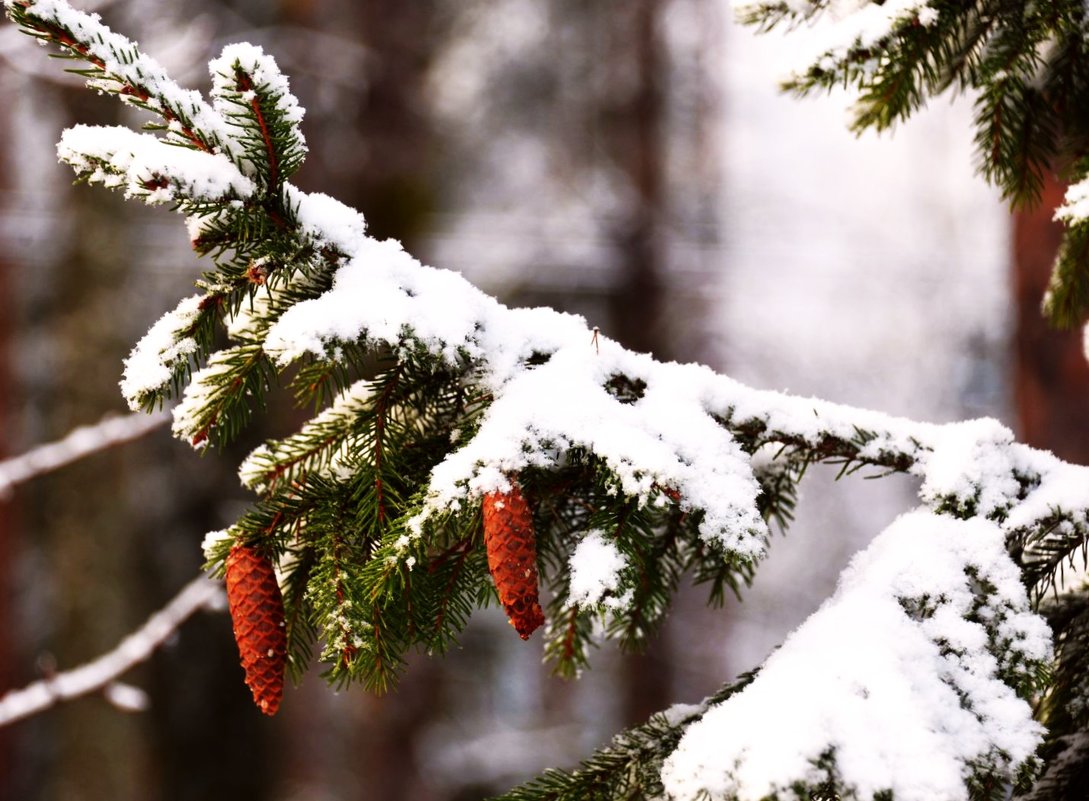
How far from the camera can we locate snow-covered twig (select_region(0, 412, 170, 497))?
2059 millimetres

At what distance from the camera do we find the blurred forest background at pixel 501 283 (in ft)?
19.5

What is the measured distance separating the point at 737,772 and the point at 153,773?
6.37 m

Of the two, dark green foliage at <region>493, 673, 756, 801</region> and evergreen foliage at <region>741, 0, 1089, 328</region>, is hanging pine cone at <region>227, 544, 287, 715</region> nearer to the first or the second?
dark green foliage at <region>493, 673, 756, 801</region>

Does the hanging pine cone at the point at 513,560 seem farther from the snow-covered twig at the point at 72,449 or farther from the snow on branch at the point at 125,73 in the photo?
the snow-covered twig at the point at 72,449

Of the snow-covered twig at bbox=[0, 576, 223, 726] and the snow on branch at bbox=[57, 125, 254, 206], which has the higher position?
the snow-covered twig at bbox=[0, 576, 223, 726]

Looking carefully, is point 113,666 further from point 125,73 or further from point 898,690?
point 898,690

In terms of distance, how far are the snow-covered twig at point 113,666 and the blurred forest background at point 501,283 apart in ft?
13.1

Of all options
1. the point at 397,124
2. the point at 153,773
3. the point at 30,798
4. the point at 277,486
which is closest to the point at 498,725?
the point at 153,773

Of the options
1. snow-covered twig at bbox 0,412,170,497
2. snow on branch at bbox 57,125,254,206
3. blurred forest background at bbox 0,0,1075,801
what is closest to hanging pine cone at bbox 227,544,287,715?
snow on branch at bbox 57,125,254,206

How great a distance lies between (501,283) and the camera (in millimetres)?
8195

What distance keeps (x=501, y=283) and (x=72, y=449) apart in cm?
626

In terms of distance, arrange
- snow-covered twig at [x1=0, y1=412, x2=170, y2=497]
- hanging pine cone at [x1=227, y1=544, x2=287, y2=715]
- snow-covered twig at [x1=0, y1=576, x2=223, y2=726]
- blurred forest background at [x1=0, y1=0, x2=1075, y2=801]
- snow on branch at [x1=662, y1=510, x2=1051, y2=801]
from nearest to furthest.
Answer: snow on branch at [x1=662, y1=510, x2=1051, y2=801], hanging pine cone at [x1=227, y1=544, x2=287, y2=715], snow-covered twig at [x1=0, y1=576, x2=223, y2=726], snow-covered twig at [x1=0, y1=412, x2=170, y2=497], blurred forest background at [x1=0, y1=0, x2=1075, y2=801]

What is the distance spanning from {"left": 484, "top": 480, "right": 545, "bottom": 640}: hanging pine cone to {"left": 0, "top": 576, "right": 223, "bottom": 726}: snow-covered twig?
1280mm

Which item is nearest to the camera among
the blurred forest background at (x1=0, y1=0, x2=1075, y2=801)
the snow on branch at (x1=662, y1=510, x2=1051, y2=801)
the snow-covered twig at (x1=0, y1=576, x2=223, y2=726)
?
the snow on branch at (x1=662, y1=510, x2=1051, y2=801)
